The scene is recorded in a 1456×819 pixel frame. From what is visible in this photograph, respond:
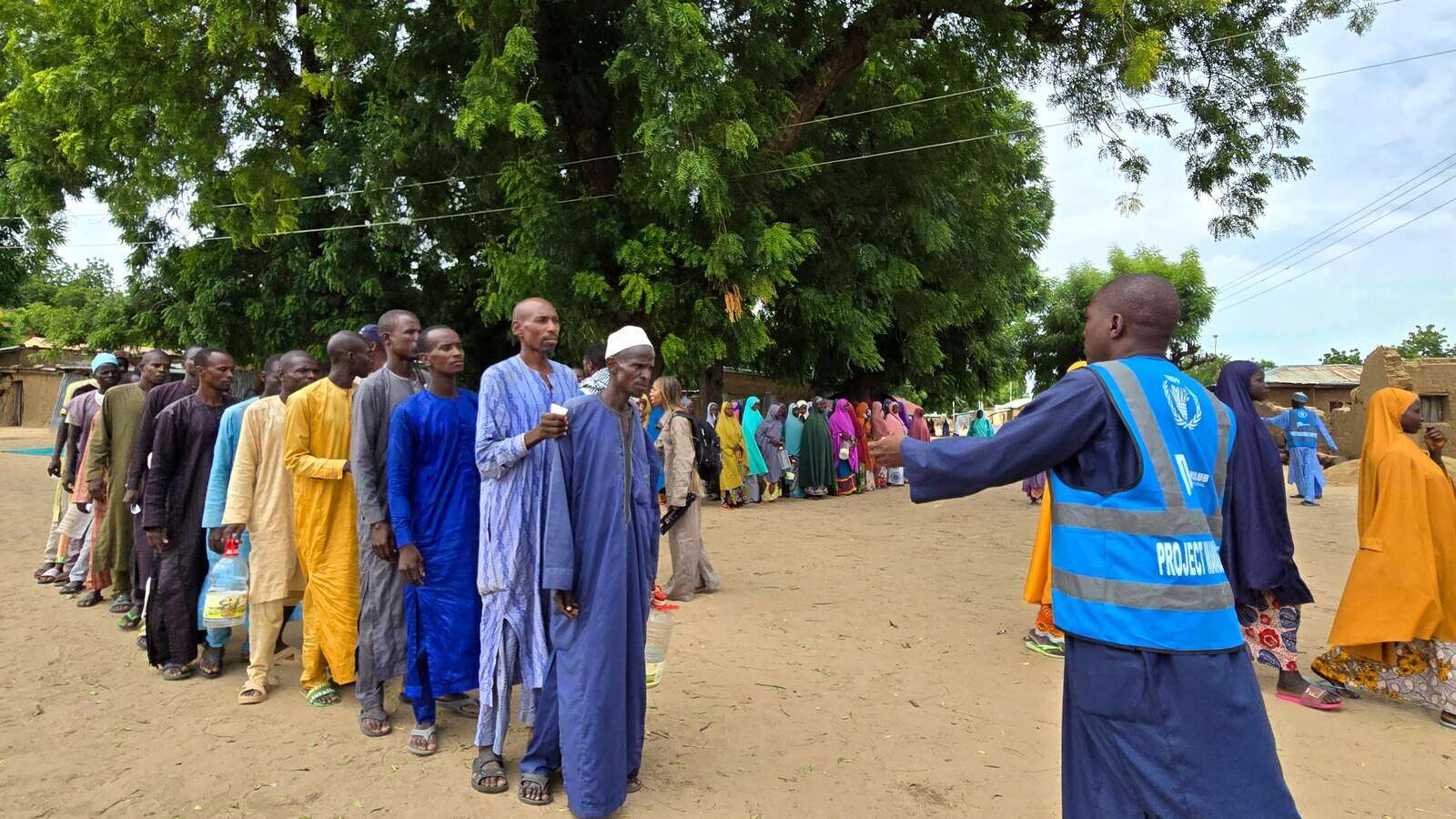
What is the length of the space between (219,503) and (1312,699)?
239 inches

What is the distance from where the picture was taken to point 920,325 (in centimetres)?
1661

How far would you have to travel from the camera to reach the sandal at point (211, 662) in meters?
4.96

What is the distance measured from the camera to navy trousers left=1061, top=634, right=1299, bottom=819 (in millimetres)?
2076

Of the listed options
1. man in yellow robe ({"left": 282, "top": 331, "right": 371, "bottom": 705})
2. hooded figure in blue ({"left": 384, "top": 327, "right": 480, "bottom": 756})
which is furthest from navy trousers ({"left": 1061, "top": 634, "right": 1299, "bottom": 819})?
man in yellow robe ({"left": 282, "top": 331, "right": 371, "bottom": 705})

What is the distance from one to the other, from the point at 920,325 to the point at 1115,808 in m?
14.9

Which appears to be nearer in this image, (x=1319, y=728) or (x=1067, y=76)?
(x=1319, y=728)

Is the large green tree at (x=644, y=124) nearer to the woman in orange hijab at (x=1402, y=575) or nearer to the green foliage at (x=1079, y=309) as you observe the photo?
the woman in orange hijab at (x=1402, y=575)

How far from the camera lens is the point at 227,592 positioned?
4.68m

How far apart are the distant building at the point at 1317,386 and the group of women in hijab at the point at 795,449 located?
1720 cm

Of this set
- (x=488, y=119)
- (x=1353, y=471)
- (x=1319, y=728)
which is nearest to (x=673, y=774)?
(x=1319, y=728)

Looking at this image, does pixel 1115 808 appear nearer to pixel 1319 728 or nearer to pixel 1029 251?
pixel 1319 728

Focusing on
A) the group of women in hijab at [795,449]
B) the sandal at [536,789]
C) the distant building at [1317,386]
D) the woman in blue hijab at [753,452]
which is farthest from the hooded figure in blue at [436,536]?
the distant building at [1317,386]

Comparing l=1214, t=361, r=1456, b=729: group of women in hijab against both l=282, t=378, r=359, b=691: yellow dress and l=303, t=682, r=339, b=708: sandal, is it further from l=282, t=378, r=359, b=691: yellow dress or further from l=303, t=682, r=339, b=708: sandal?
l=303, t=682, r=339, b=708: sandal

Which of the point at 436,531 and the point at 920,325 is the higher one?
the point at 920,325
